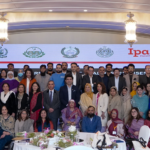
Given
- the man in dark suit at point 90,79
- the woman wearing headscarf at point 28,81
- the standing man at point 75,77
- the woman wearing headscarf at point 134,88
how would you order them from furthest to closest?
the standing man at point 75,77, the man in dark suit at point 90,79, the woman wearing headscarf at point 134,88, the woman wearing headscarf at point 28,81

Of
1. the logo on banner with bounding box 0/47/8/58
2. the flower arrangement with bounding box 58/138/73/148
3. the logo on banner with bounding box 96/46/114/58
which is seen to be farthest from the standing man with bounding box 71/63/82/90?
the flower arrangement with bounding box 58/138/73/148

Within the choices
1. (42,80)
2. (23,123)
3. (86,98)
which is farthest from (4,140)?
(86,98)

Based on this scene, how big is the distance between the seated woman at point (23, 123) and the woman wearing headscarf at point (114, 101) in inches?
63.9

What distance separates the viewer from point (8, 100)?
5.70 m

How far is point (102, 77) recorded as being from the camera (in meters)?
6.42

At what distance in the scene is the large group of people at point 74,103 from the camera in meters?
5.41

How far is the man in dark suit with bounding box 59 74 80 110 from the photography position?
588cm

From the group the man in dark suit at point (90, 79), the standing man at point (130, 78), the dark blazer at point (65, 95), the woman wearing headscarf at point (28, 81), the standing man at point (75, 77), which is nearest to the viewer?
the dark blazer at point (65, 95)

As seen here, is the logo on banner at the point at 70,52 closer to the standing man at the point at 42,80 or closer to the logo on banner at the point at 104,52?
the logo on banner at the point at 104,52

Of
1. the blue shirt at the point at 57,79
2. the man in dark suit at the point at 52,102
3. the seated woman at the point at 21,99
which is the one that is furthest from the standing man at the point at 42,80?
the seated woman at the point at 21,99

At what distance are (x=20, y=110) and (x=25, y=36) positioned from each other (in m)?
3.31

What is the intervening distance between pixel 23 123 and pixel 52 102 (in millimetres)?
747

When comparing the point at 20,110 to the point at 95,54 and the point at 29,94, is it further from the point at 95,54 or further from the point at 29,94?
the point at 95,54

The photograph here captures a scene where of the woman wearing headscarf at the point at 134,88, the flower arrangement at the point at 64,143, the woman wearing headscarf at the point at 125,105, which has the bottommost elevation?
the flower arrangement at the point at 64,143
